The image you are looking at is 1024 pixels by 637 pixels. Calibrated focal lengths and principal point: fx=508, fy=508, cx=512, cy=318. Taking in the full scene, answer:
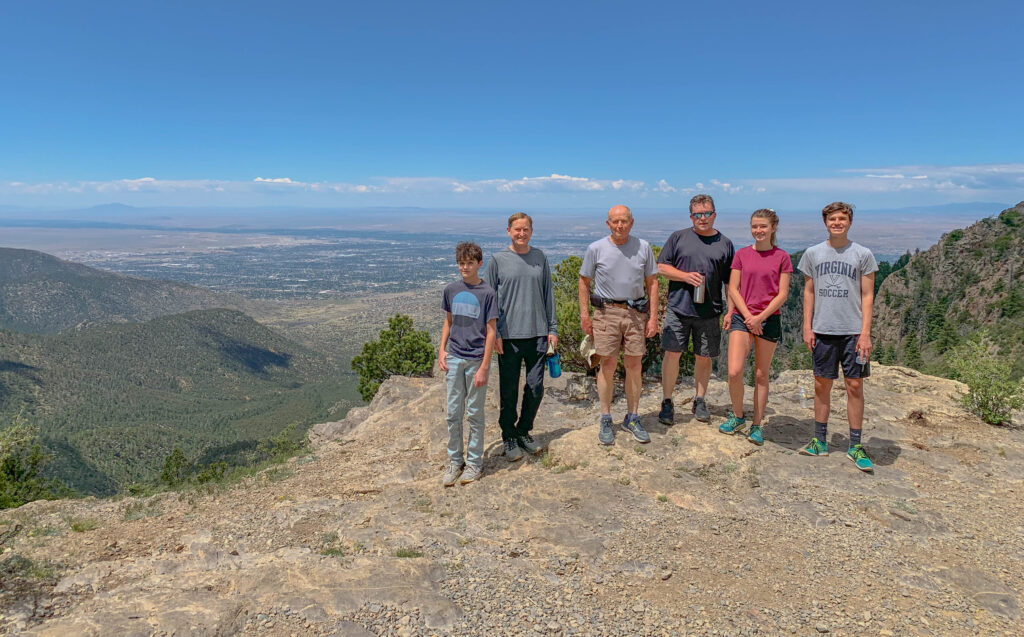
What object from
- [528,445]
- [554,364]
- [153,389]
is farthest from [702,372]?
[153,389]

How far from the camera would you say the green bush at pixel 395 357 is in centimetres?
2833

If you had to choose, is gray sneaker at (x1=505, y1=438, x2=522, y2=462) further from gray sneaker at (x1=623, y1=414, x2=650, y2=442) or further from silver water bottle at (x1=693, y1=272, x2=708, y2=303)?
silver water bottle at (x1=693, y1=272, x2=708, y2=303)

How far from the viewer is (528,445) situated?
20.8 ft

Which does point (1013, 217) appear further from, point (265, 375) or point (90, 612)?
point (265, 375)

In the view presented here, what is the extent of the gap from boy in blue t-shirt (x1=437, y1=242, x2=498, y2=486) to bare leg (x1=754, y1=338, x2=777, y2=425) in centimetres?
313

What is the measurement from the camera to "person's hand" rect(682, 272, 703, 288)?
5.88m

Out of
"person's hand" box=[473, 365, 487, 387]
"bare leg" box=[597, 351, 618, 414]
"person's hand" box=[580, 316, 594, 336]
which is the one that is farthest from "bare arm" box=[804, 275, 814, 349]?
"person's hand" box=[473, 365, 487, 387]

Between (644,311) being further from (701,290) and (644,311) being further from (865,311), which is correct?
(865,311)

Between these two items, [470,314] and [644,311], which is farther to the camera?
[644,311]

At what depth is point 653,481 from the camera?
18.2ft

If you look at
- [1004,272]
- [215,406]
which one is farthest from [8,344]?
[1004,272]

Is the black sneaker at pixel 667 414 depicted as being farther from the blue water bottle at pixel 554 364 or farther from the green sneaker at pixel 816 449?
the blue water bottle at pixel 554 364

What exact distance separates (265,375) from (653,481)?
144 meters

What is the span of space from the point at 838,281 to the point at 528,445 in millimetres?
3935
